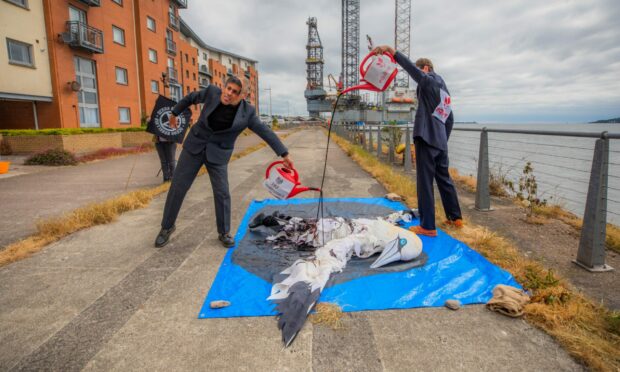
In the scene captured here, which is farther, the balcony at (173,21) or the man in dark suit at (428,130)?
the balcony at (173,21)

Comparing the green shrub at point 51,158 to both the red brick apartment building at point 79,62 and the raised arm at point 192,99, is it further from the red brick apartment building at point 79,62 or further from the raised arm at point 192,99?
the raised arm at point 192,99

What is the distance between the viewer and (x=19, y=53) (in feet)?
50.4

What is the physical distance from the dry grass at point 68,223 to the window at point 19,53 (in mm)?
14420

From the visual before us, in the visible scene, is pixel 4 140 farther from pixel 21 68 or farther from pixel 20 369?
pixel 20 369

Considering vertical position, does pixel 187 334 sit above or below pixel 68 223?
below

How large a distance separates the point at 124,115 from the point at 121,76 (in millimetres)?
2529

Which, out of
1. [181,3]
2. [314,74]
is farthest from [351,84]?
[181,3]

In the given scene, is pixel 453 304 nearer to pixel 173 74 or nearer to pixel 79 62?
pixel 79 62

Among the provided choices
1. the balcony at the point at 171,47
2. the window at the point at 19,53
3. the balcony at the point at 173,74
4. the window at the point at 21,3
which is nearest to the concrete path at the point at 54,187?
the window at the point at 19,53

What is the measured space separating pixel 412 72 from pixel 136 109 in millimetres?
25046

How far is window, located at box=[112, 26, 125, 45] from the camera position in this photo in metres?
22.4

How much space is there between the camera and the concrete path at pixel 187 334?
191 centimetres

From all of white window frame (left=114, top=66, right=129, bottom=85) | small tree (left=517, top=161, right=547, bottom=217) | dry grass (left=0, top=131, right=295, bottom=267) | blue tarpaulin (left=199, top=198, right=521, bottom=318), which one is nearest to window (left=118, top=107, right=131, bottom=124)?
white window frame (left=114, top=66, right=129, bottom=85)

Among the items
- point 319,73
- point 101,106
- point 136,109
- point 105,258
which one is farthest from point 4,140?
point 319,73
